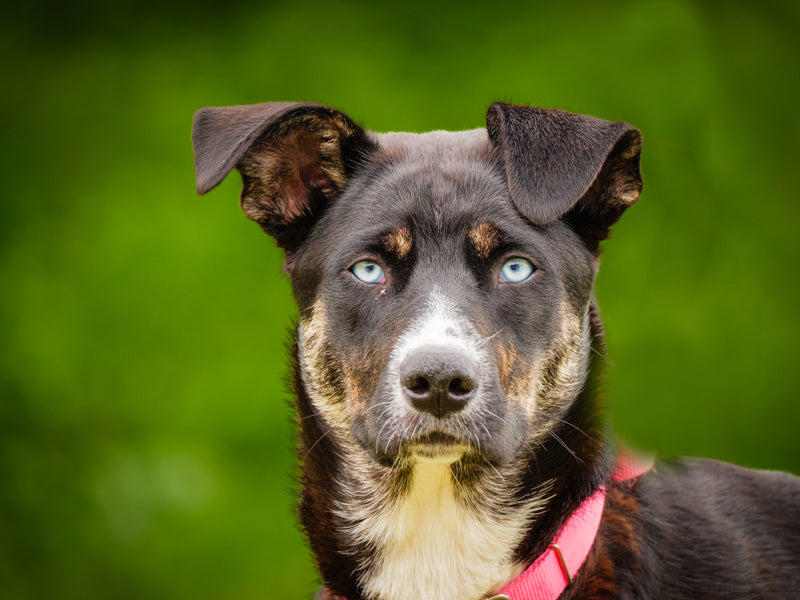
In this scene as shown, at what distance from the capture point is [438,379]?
271cm

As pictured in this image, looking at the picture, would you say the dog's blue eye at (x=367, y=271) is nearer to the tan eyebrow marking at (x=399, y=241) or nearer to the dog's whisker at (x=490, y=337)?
the tan eyebrow marking at (x=399, y=241)

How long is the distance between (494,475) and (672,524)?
645 millimetres

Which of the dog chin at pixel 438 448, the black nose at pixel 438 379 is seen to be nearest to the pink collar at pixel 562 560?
the dog chin at pixel 438 448

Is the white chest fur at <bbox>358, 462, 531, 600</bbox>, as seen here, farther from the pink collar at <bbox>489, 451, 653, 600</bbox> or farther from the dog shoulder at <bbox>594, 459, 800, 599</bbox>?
the dog shoulder at <bbox>594, 459, 800, 599</bbox>

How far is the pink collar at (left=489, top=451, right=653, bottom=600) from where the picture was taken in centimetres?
289

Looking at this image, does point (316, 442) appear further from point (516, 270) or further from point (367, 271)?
point (516, 270)

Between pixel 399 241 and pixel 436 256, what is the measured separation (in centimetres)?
14

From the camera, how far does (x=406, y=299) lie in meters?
3.01

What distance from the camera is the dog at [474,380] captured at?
2900 mm

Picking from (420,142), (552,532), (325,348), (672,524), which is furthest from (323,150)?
(672,524)

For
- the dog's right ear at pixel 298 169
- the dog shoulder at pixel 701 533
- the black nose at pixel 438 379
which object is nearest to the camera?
the black nose at pixel 438 379

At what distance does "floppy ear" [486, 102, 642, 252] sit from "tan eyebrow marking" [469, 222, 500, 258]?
204mm

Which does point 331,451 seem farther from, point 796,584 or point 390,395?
point 796,584

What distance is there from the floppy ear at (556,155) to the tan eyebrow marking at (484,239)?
0.20 m
